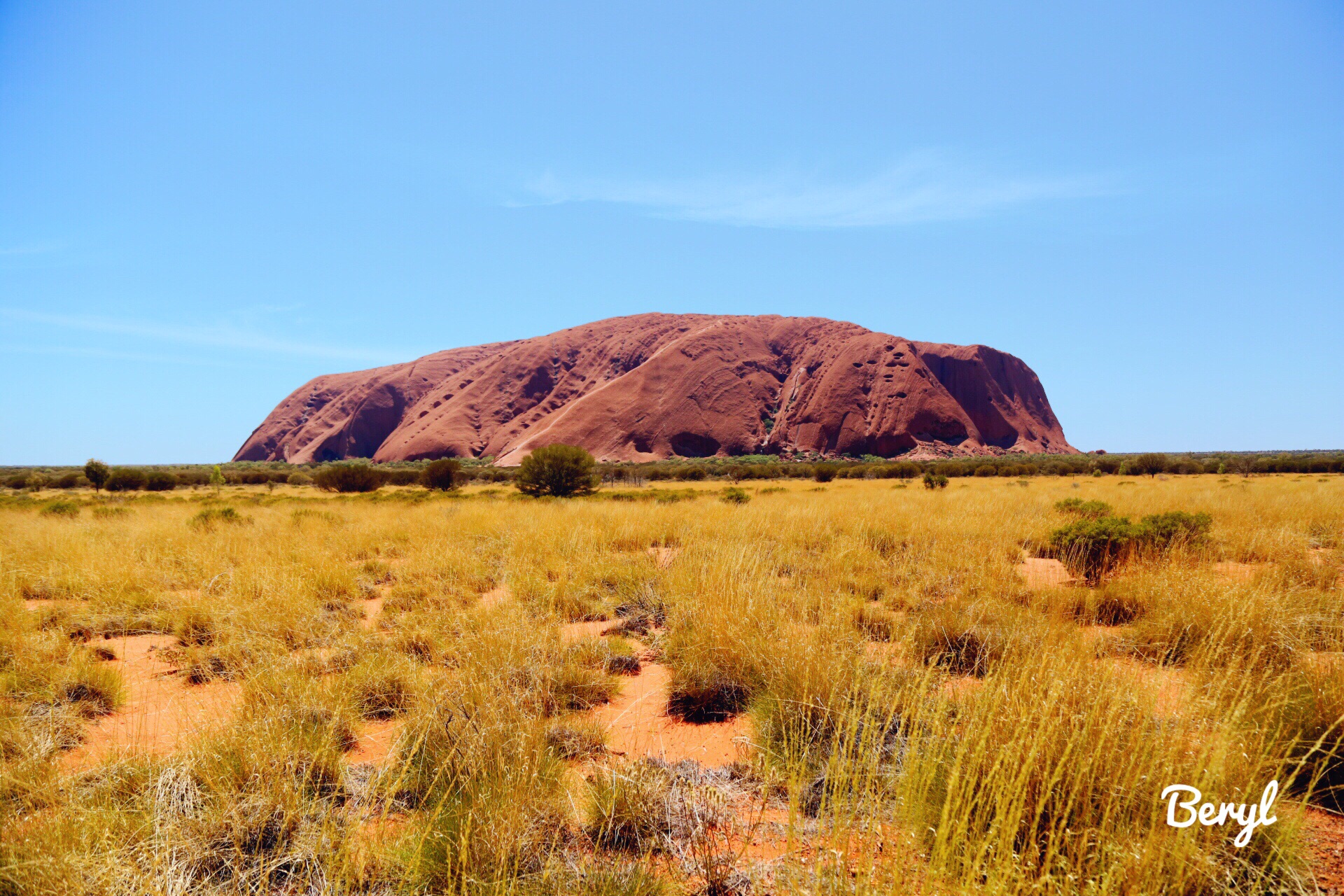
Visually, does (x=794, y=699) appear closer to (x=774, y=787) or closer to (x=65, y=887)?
(x=774, y=787)

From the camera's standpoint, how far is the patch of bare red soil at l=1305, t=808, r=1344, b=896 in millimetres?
2152

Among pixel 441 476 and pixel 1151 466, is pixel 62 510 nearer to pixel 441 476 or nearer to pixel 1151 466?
pixel 441 476

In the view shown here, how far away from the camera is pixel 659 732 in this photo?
3.83 meters

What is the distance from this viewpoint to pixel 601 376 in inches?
4225

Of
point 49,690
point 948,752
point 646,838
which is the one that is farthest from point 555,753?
point 49,690

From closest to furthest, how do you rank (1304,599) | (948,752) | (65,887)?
(65,887), (948,752), (1304,599)

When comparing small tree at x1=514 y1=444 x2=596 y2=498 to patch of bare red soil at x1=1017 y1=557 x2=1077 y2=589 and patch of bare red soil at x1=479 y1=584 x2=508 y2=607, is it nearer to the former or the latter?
patch of bare red soil at x1=479 y1=584 x2=508 y2=607

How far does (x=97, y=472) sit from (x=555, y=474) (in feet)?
81.9

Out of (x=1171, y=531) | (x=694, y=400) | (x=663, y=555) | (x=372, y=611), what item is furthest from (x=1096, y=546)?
(x=694, y=400)

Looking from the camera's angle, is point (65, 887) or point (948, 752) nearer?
point (65, 887)

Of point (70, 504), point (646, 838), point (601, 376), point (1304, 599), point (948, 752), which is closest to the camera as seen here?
point (646, 838)

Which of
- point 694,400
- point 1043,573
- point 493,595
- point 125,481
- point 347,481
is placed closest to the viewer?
point 493,595

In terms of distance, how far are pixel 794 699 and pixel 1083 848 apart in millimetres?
1569

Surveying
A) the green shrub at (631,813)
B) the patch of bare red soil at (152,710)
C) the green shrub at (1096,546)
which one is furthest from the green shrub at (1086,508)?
the patch of bare red soil at (152,710)
